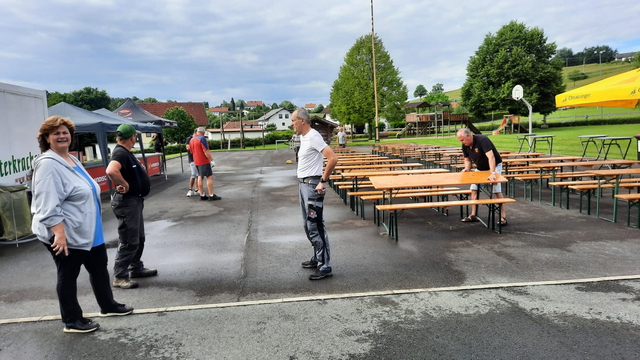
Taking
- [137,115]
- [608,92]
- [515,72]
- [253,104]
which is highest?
[253,104]

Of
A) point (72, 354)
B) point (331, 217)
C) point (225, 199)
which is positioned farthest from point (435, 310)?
point (225, 199)

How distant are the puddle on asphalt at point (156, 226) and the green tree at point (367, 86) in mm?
43473

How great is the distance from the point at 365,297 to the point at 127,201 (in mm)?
2839

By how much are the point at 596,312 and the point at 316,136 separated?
3.20m

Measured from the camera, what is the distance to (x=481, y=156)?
282 inches

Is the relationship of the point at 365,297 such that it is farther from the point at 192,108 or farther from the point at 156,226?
the point at 192,108

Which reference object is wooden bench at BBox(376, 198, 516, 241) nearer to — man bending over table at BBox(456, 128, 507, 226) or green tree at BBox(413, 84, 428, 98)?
man bending over table at BBox(456, 128, 507, 226)

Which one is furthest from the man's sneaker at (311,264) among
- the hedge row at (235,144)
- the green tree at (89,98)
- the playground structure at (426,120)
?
the green tree at (89,98)

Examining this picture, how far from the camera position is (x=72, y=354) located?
10.3 ft

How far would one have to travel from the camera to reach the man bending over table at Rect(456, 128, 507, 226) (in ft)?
21.9

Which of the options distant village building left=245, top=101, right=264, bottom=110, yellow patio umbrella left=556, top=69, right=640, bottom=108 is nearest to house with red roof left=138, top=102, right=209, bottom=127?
yellow patio umbrella left=556, top=69, right=640, bottom=108

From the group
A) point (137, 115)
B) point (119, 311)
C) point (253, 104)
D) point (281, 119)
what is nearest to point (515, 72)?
point (137, 115)

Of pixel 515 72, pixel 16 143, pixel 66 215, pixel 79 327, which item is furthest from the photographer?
pixel 515 72

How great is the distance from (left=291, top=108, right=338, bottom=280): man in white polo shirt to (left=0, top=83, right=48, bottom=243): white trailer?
5.17 meters
